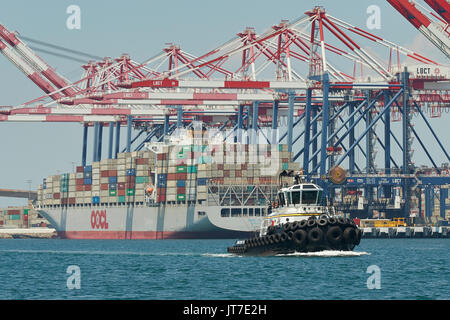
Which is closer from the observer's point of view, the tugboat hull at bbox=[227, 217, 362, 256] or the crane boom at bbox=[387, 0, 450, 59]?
the tugboat hull at bbox=[227, 217, 362, 256]

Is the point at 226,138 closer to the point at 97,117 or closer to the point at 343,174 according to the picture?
the point at 97,117

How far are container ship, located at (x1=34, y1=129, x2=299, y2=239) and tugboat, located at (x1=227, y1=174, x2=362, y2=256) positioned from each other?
201 feet

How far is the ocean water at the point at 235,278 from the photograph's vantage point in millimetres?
44312

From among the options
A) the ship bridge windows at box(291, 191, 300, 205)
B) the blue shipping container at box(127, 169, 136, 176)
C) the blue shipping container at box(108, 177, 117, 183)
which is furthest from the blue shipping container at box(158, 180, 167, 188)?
the ship bridge windows at box(291, 191, 300, 205)

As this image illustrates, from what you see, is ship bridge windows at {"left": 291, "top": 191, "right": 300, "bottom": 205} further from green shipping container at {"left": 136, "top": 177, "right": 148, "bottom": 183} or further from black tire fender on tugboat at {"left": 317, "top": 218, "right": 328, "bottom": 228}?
green shipping container at {"left": 136, "top": 177, "right": 148, "bottom": 183}

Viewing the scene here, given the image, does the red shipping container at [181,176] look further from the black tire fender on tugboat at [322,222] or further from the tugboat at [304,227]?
the black tire fender on tugboat at [322,222]

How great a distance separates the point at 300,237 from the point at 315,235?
954 mm

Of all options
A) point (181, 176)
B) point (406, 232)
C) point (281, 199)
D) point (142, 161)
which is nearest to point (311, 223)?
point (281, 199)

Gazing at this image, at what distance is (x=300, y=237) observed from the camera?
60469 mm

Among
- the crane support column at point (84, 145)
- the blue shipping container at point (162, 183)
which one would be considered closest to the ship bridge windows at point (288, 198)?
the blue shipping container at point (162, 183)

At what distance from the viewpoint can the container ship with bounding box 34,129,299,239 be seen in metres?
130

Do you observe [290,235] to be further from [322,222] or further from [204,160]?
[204,160]

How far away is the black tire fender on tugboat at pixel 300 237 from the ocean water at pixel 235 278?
1041mm
